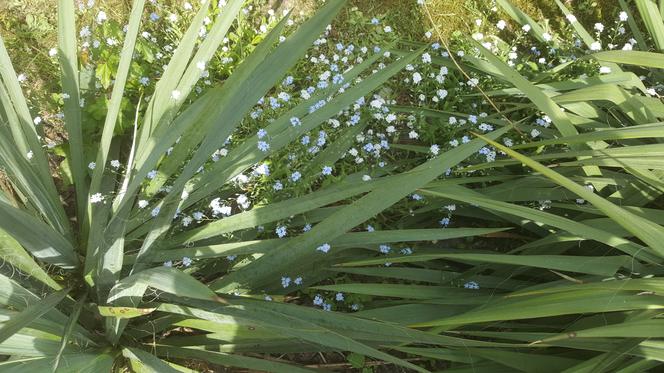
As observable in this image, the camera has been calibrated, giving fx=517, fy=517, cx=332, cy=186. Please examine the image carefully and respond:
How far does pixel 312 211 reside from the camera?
7.06 feet

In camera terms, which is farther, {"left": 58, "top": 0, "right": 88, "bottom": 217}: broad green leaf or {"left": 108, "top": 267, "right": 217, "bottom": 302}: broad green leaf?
{"left": 58, "top": 0, "right": 88, "bottom": 217}: broad green leaf

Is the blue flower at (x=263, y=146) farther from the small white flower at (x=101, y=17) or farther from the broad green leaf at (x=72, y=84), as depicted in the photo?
the small white flower at (x=101, y=17)

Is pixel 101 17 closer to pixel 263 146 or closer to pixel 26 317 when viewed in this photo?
pixel 263 146

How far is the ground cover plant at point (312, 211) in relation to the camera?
1.54 m

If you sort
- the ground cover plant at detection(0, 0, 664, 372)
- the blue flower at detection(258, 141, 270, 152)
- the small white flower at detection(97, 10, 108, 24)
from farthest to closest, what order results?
1. the small white flower at detection(97, 10, 108, 24)
2. the blue flower at detection(258, 141, 270, 152)
3. the ground cover plant at detection(0, 0, 664, 372)

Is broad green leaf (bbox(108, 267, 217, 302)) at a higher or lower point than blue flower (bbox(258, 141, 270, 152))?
lower

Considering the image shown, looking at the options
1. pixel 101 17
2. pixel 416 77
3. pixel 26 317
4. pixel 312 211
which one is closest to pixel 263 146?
pixel 312 211

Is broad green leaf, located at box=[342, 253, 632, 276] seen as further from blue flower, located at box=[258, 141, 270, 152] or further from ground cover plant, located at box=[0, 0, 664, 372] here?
blue flower, located at box=[258, 141, 270, 152]

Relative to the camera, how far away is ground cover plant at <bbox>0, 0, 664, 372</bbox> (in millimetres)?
1541

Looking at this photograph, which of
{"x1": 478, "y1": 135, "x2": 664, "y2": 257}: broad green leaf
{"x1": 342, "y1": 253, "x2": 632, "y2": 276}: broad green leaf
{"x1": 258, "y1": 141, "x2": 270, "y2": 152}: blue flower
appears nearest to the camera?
{"x1": 478, "y1": 135, "x2": 664, "y2": 257}: broad green leaf

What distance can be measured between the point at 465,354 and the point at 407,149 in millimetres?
1095

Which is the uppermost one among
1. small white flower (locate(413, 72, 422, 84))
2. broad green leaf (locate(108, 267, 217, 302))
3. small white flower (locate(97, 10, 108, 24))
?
small white flower (locate(97, 10, 108, 24))

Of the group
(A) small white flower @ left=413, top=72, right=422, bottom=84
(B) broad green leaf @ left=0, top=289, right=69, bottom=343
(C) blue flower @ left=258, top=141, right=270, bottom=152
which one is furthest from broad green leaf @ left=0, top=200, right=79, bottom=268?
(A) small white flower @ left=413, top=72, right=422, bottom=84

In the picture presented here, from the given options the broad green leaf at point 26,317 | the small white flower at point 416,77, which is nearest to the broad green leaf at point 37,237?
the broad green leaf at point 26,317
